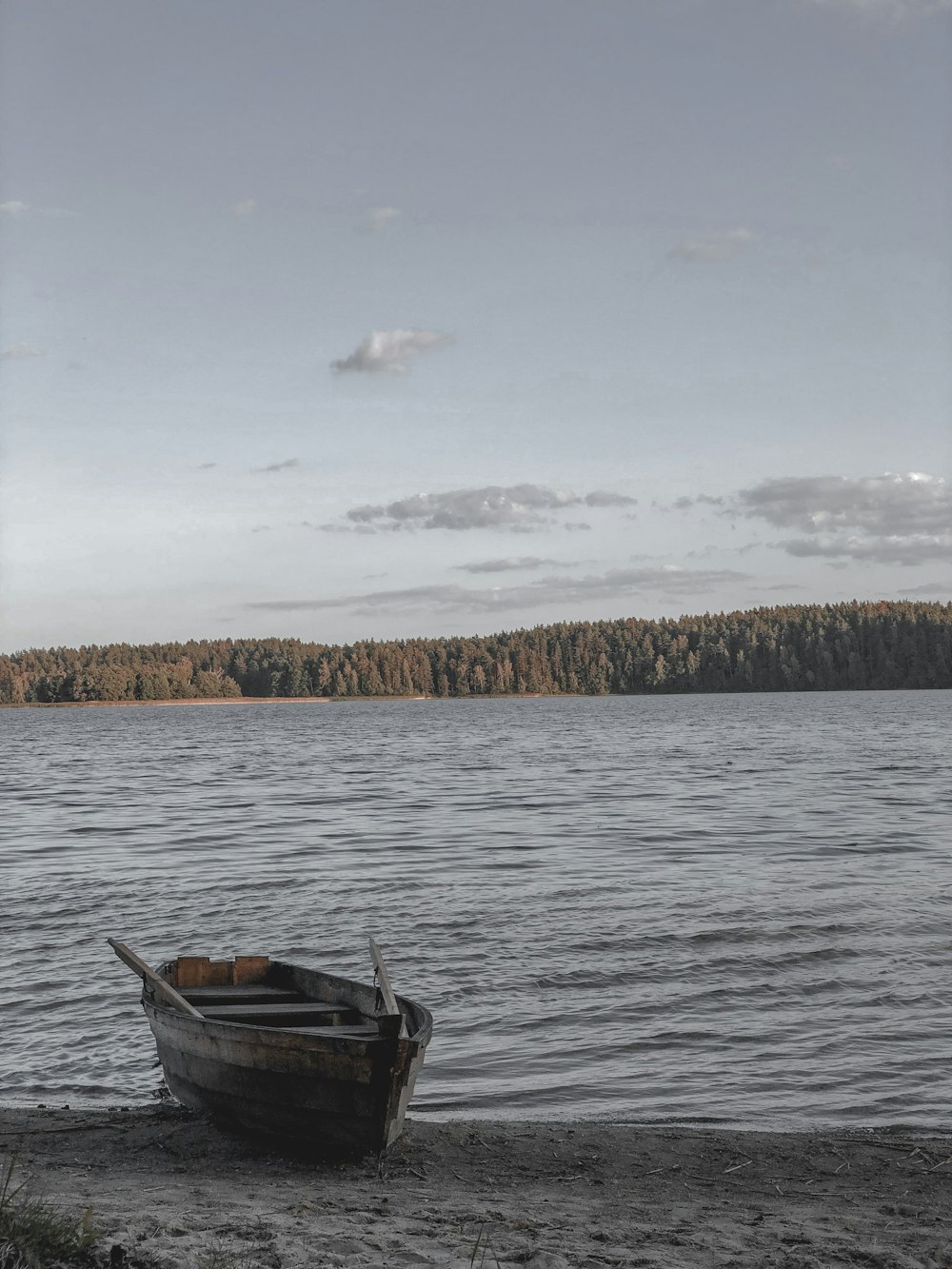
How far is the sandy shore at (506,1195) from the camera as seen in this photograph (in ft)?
23.2

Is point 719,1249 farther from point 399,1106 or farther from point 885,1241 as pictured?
point 399,1106

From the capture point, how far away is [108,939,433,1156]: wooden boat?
9.07 m

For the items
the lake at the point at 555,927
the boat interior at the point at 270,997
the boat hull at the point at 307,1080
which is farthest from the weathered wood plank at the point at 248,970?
the boat hull at the point at 307,1080

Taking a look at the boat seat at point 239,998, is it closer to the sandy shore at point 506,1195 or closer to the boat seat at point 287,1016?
the boat seat at point 287,1016

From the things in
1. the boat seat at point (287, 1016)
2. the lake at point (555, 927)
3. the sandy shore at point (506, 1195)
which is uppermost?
the boat seat at point (287, 1016)

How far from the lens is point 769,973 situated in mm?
15875

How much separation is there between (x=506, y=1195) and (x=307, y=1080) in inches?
71.8

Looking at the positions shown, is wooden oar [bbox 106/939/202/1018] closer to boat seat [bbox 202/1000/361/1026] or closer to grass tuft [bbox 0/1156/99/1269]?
boat seat [bbox 202/1000/361/1026]

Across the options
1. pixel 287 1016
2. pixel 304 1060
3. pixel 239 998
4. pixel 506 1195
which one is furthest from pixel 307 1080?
pixel 239 998

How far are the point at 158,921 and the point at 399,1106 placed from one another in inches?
476

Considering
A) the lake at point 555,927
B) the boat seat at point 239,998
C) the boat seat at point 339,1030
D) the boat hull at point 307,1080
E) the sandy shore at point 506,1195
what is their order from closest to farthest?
the sandy shore at point 506,1195
the boat hull at point 307,1080
the boat seat at point 339,1030
the boat seat at point 239,998
the lake at point 555,927

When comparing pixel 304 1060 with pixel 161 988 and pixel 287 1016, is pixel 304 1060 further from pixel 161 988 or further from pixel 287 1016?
pixel 161 988

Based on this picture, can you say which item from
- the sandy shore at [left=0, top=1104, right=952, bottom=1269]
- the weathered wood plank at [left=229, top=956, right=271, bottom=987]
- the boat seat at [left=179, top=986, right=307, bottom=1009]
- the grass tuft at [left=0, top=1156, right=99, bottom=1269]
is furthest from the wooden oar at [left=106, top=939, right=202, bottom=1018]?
the grass tuft at [left=0, top=1156, right=99, bottom=1269]

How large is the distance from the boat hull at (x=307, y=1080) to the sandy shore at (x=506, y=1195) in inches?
9.7
